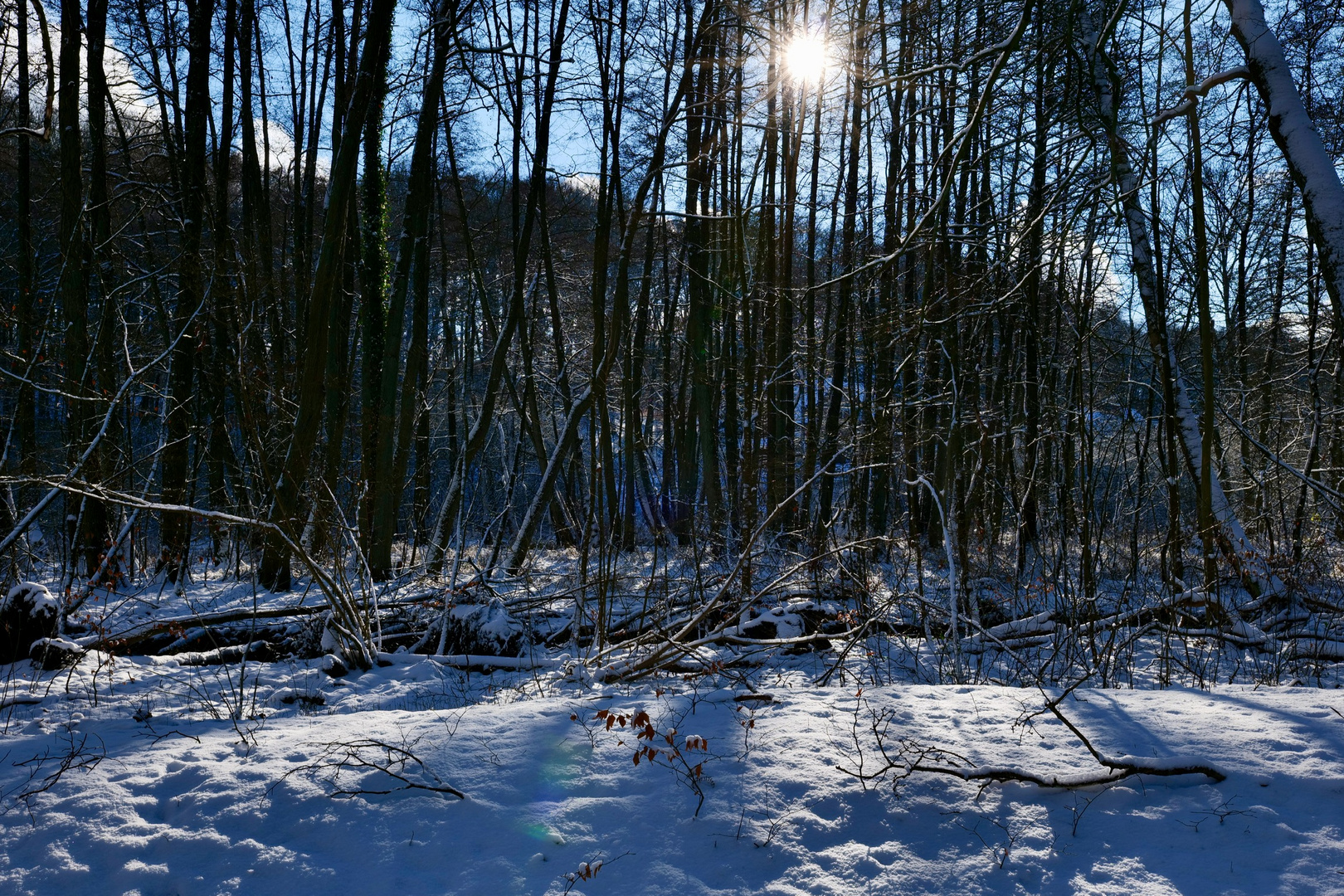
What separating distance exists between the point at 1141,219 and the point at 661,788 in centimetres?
691

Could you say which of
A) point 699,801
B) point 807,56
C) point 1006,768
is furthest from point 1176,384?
point 699,801

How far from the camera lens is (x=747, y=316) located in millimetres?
10625

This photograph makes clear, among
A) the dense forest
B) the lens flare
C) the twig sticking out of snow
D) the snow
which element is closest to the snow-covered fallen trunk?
the dense forest

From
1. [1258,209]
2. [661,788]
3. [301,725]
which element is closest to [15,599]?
[301,725]

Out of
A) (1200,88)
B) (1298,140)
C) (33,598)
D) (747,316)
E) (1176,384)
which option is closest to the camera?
(1298,140)

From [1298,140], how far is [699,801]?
15.7ft

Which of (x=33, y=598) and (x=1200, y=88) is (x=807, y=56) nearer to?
(x=1200, y=88)

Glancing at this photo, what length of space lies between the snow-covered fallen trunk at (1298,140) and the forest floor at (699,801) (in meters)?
2.44

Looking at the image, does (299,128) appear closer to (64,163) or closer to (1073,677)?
(64,163)

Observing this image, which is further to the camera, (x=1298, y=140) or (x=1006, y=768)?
(x=1298, y=140)

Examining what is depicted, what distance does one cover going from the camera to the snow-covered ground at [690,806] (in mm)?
2363

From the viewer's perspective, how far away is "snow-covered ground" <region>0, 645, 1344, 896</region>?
7.75 feet

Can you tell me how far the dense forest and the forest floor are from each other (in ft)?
4.41

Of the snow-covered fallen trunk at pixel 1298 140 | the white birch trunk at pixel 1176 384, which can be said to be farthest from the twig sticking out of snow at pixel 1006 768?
the white birch trunk at pixel 1176 384
